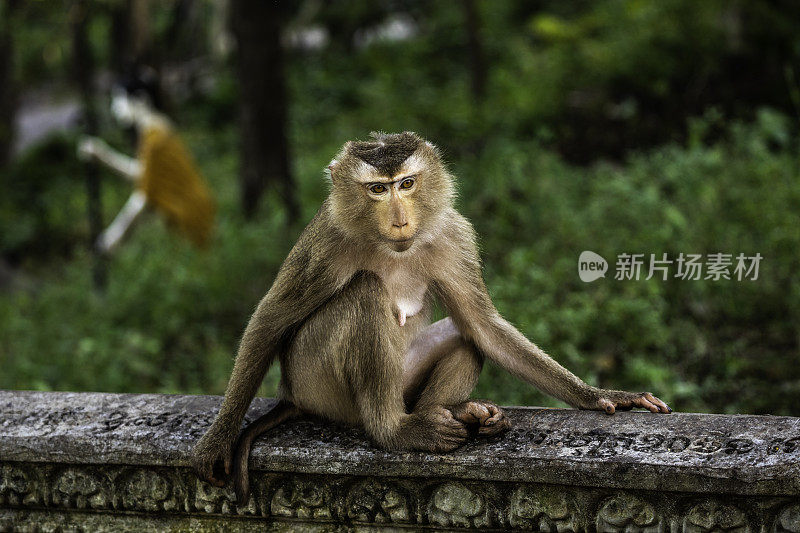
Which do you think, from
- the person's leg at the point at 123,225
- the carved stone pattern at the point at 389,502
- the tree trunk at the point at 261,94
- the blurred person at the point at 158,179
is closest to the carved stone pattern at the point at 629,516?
the carved stone pattern at the point at 389,502

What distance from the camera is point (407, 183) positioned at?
8.50 ft

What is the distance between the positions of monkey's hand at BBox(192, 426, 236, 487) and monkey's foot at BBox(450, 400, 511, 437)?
649 millimetres

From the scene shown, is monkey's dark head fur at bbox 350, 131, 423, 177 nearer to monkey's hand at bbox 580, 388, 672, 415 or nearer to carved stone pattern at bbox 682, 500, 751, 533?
monkey's hand at bbox 580, 388, 672, 415

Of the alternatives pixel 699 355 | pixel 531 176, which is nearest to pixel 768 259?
pixel 699 355

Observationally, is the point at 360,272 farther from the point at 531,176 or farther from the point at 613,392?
the point at 531,176

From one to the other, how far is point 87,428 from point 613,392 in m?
1.60

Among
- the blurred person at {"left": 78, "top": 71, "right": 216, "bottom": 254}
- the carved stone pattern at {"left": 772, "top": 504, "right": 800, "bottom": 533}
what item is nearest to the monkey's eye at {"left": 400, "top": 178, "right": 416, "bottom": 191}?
the carved stone pattern at {"left": 772, "top": 504, "right": 800, "bottom": 533}

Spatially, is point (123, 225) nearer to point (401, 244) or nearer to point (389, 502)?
point (401, 244)

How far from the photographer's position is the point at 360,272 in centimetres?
263

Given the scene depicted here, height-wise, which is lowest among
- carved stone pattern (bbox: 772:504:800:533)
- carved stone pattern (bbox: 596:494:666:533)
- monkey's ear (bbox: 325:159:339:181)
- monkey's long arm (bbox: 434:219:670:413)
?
carved stone pattern (bbox: 596:494:666:533)

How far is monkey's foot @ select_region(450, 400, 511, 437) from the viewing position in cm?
250

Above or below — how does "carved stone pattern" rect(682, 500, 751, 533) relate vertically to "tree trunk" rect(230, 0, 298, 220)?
below

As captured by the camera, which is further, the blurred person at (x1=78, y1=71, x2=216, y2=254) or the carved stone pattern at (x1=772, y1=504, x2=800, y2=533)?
the blurred person at (x1=78, y1=71, x2=216, y2=254)

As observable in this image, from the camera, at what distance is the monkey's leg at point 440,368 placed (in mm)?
2697
